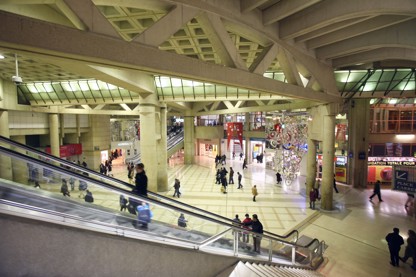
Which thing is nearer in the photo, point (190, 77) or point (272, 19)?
point (190, 77)

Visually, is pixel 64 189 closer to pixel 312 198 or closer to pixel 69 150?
pixel 312 198

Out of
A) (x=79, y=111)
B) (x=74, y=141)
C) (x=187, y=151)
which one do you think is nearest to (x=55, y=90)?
(x=79, y=111)

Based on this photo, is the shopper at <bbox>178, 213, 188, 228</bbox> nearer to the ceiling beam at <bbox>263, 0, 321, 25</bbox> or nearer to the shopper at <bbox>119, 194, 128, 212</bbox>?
the shopper at <bbox>119, 194, 128, 212</bbox>

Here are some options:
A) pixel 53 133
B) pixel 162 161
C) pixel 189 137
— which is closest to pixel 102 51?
pixel 162 161

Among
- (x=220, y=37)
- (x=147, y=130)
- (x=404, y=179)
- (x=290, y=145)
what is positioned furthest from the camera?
(x=147, y=130)

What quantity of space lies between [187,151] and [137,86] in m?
17.8

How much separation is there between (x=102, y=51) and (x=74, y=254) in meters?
3.01

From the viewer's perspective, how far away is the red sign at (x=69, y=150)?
22028mm

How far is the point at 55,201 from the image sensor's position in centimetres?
319

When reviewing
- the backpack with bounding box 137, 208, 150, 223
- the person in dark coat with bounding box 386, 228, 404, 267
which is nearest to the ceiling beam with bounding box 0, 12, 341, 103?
the backpack with bounding box 137, 208, 150, 223

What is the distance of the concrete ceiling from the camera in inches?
134

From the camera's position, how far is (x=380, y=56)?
9.80 m

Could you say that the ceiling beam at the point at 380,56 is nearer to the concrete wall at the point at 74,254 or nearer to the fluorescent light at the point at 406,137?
the fluorescent light at the point at 406,137

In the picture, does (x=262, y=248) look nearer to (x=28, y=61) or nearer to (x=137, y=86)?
(x=137, y=86)
